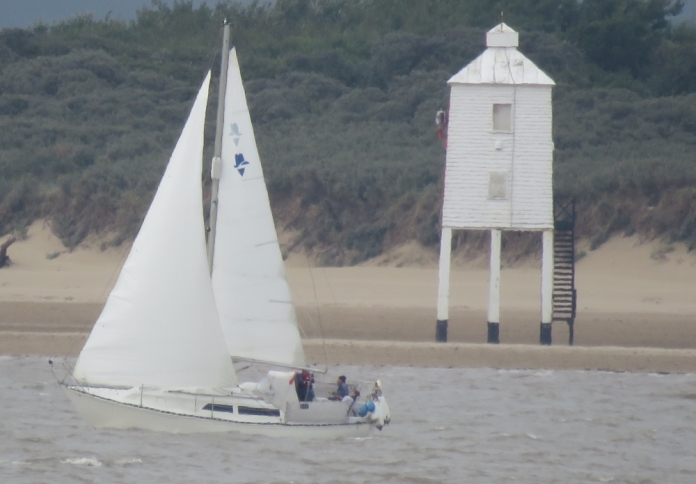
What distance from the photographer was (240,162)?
16219mm

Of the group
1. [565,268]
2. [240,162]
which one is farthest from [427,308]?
[240,162]

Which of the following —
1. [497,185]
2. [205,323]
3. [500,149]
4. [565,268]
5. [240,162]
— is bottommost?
[205,323]

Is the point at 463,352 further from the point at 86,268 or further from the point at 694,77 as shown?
the point at 694,77

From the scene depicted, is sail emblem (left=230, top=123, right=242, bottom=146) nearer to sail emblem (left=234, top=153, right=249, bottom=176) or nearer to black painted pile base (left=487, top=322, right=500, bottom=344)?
sail emblem (left=234, top=153, right=249, bottom=176)

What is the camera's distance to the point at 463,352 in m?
21.6

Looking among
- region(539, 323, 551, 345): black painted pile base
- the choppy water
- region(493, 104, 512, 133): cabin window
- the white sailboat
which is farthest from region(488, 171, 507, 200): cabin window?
the white sailboat

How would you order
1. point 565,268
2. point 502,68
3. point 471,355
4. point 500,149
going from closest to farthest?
point 471,355 < point 500,149 < point 502,68 < point 565,268

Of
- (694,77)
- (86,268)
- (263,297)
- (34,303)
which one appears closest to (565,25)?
(694,77)

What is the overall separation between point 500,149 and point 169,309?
8.07m

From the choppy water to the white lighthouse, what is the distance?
2774mm

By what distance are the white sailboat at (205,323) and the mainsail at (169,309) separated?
12 mm

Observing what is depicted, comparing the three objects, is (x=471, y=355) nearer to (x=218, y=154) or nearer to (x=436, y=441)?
(x=436, y=441)

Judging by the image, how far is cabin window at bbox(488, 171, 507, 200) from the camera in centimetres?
2197

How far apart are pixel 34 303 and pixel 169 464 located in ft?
39.8
